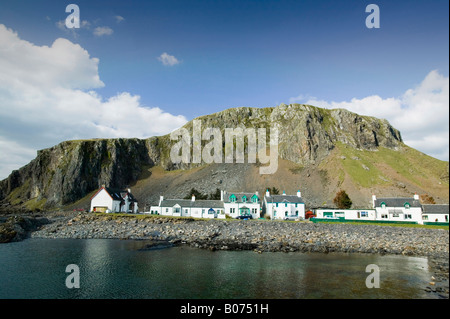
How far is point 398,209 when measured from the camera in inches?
2074

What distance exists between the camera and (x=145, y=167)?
506ft

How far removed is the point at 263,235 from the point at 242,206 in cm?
2574

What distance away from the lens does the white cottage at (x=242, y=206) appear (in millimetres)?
66331

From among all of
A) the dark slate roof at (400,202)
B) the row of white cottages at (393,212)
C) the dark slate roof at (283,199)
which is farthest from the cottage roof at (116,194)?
the dark slate roof at (400,202)

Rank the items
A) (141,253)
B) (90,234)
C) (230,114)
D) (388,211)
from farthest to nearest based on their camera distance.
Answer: (230,114) < (388,211) < (90,234) < (141,253)

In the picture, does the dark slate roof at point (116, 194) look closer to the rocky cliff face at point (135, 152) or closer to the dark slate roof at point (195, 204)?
the dark slate roof at point (195, 204)

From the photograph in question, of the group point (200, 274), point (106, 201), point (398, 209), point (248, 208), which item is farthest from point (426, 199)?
point (106, 201)

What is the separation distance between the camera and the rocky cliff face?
422ft

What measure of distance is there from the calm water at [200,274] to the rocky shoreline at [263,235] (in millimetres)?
2774

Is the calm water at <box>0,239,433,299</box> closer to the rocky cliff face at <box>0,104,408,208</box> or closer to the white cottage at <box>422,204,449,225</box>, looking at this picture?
the white cottage at <box>422,204,449,225</box>

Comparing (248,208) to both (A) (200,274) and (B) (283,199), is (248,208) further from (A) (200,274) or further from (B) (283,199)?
(A) (200,274)
